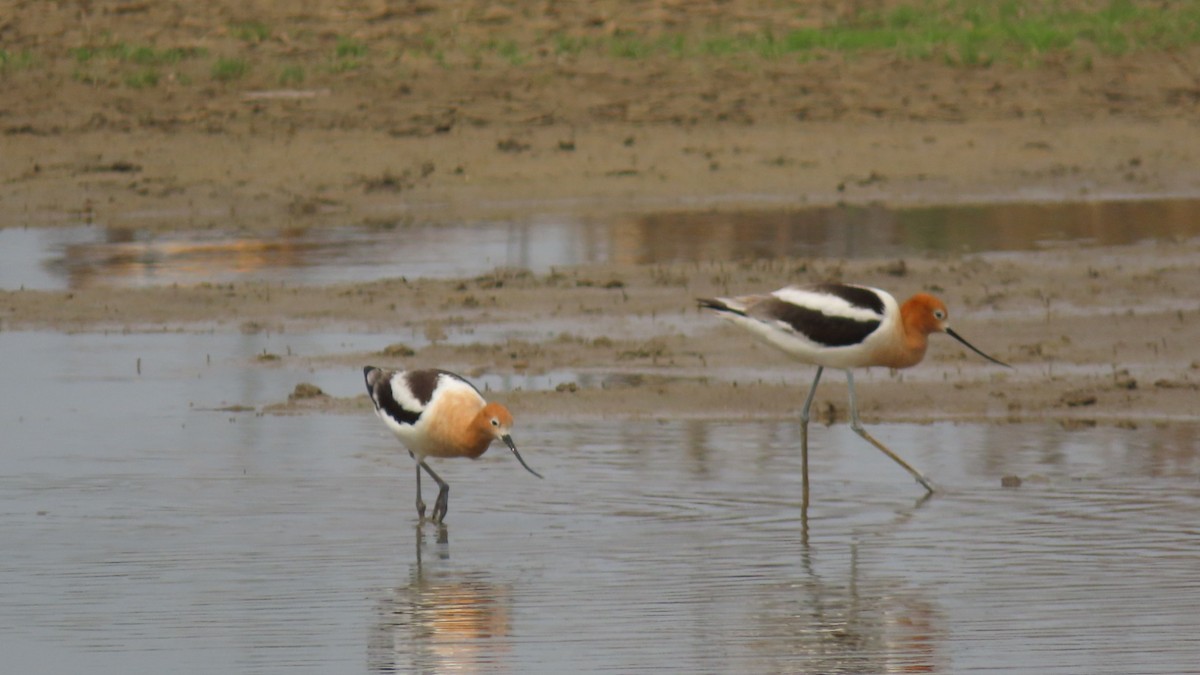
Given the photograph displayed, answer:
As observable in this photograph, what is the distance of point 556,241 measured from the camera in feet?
50.5

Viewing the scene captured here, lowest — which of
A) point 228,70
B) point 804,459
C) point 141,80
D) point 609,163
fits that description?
point 804,459

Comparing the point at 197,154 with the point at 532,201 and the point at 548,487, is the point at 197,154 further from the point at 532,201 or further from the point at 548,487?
the point at 548,487

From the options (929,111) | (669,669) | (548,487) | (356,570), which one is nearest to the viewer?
(669,669)

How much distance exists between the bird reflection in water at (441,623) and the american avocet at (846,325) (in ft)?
6.73

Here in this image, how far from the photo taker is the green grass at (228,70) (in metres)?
20.5

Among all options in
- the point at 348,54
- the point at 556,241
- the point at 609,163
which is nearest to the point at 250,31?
the point at 348,54

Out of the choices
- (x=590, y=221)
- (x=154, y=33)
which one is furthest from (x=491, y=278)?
(x=154, y=33)

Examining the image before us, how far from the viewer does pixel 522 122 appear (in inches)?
763

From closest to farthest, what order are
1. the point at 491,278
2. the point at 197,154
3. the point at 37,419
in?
1. the point at 37,419
2. the point at 491,278
3. the point at 197,154

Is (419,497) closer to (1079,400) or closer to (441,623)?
(441,623)

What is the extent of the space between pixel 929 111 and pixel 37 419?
1119 centimetres

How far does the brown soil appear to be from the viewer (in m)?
11.5

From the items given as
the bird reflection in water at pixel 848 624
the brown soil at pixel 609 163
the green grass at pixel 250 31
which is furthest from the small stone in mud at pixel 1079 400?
the green grass at pixel 250 31

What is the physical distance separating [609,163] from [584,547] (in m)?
10.4
